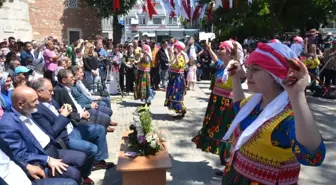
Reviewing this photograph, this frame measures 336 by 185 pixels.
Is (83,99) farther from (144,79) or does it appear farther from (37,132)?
(144,79)

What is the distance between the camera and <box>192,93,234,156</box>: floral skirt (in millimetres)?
4527

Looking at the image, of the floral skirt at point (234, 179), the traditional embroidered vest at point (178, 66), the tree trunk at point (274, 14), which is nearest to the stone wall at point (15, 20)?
the tree trunk at point (274, 14)

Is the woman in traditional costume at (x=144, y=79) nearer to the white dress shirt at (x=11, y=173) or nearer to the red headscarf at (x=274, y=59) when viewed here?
the white dress shirt at (x=11, y=173)

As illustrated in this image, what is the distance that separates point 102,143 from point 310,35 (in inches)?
444

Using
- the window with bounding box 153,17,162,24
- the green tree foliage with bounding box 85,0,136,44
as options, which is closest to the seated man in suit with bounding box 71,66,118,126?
the green tree foliage with bounding box 85,0,136,44

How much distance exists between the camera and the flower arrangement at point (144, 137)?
3.96 meters

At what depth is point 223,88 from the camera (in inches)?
179

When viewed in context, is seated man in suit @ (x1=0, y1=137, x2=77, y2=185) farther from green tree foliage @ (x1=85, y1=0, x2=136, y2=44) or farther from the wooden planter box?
green tree foliage @ (x1=85, y1=0, x2=136, y2=44)

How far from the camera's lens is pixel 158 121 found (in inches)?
295

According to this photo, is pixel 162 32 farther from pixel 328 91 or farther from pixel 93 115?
pixel 93 115

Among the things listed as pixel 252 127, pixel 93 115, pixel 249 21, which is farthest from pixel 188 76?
pixel 249 21

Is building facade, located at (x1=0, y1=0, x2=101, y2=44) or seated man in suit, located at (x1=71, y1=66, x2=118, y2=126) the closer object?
seated man in suit, located at (x1=71, y1=66, x2=118, y2=126)

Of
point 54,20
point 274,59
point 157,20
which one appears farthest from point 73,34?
point 157,20

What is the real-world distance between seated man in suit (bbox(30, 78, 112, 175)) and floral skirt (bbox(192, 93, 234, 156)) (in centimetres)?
142
